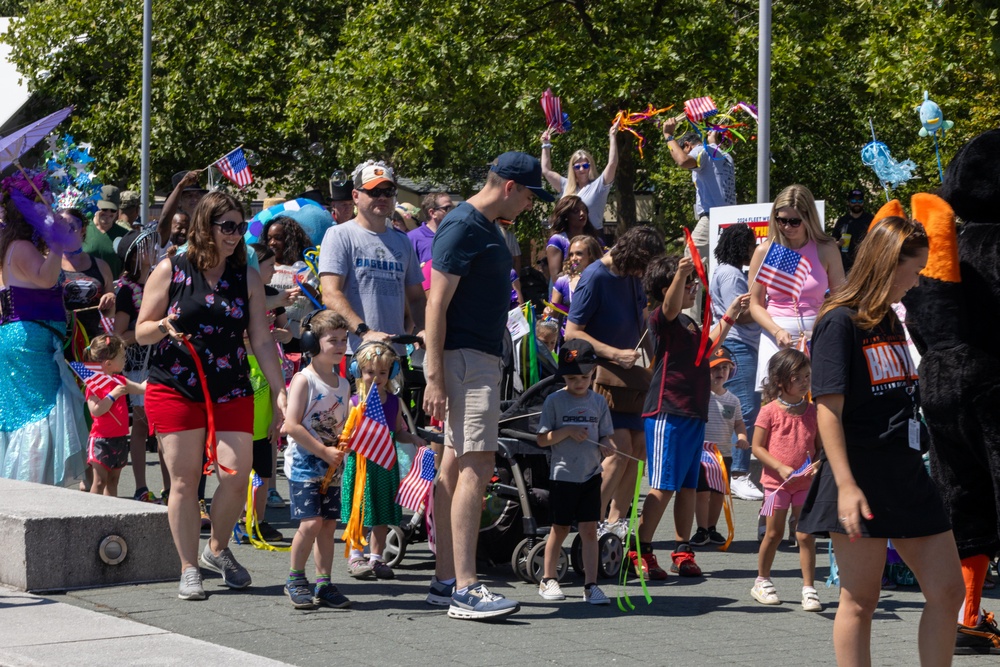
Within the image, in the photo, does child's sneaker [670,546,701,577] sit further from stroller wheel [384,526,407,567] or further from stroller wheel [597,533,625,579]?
stroller wheel [384,526,407,567]

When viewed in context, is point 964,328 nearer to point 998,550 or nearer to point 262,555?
point 998,550

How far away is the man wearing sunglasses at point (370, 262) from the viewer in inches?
315

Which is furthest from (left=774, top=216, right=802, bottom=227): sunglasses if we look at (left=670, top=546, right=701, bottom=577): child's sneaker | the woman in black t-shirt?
the woman in black t-shirt

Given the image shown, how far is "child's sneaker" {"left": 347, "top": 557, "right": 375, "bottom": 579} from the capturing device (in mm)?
7660

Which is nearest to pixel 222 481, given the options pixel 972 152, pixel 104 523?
pixel 104 523

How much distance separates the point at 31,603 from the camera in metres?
6.53

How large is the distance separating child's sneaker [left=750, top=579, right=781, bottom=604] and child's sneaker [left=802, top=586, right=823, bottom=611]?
157mm

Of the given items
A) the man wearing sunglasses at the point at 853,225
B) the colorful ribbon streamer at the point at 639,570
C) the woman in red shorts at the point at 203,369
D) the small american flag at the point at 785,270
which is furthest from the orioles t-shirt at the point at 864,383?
the man wearing sunglasses at the point at 853,225

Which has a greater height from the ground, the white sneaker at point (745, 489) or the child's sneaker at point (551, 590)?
the white sneaker at point (745, 489)

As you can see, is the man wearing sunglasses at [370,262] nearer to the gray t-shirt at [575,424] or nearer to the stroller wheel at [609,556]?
the gray t-shirt at [575,424]

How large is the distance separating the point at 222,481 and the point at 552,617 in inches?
66.9

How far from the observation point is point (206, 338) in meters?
7.01

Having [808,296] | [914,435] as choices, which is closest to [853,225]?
[808,296]

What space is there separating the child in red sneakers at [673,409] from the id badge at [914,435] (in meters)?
3.15
